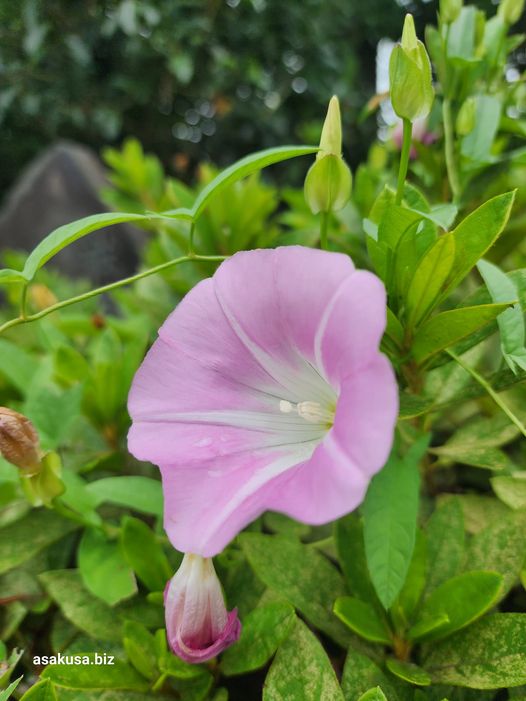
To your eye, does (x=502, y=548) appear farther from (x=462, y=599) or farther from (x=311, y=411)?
(x=311, y=411)

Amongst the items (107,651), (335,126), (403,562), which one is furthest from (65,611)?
(335,126)

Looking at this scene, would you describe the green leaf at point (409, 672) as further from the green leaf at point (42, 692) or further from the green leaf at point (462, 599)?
the green leaf at point (42, 692)

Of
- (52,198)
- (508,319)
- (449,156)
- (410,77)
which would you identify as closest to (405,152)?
(410,77)

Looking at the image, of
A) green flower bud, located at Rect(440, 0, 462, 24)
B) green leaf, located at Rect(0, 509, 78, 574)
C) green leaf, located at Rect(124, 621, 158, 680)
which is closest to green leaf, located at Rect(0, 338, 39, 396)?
green leaf, located at Rect(0, 509, 78, 574)

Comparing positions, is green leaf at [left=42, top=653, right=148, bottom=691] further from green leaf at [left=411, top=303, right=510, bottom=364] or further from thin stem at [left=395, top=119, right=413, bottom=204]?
thin stem at [left=395, top=119, right=413, bottom=204]

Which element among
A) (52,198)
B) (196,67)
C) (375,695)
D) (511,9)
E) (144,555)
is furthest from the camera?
(196,67)

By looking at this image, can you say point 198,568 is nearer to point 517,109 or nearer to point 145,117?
point 517,109
